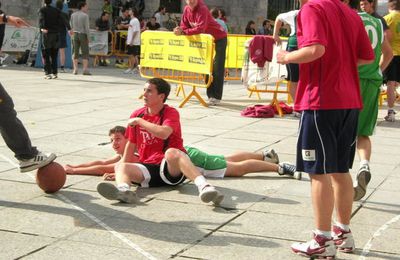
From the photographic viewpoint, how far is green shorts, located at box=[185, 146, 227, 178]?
659 cm

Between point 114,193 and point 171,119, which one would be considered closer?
point 114,193

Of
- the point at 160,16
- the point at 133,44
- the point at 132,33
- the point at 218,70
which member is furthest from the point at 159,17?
the point at 218,70

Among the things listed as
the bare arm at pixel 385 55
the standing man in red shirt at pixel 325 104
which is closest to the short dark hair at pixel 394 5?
the bare arm at pixel 385 55

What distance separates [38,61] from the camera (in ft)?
68.9

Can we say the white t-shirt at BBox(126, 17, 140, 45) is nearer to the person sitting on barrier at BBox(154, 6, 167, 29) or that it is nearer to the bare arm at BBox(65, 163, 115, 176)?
the person sitting on barrier at BBox(154, 6, 167, 29)

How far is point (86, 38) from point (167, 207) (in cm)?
1409

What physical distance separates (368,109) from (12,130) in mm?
2962

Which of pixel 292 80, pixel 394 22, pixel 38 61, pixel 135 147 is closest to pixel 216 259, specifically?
pixel 135 147

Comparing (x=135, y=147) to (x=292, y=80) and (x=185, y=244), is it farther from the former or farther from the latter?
(x=292, y=80)

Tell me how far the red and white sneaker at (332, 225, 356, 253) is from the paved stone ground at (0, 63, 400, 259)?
0.06 meters

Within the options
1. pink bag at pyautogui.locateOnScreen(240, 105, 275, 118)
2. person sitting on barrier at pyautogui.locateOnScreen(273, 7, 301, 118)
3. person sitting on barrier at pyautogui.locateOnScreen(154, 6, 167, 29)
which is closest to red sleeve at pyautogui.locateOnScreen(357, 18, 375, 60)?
person sitting on barrier at pyautogui.locateOnScreen(273, 7, 301, 118)

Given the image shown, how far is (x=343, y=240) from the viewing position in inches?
186

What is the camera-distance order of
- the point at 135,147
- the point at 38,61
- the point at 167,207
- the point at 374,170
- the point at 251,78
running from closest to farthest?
the point at 167,207
the point at 135,147
the point at 374,170
the point at 251,78
the point at 38,61

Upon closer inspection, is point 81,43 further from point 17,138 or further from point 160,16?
point 17,138
